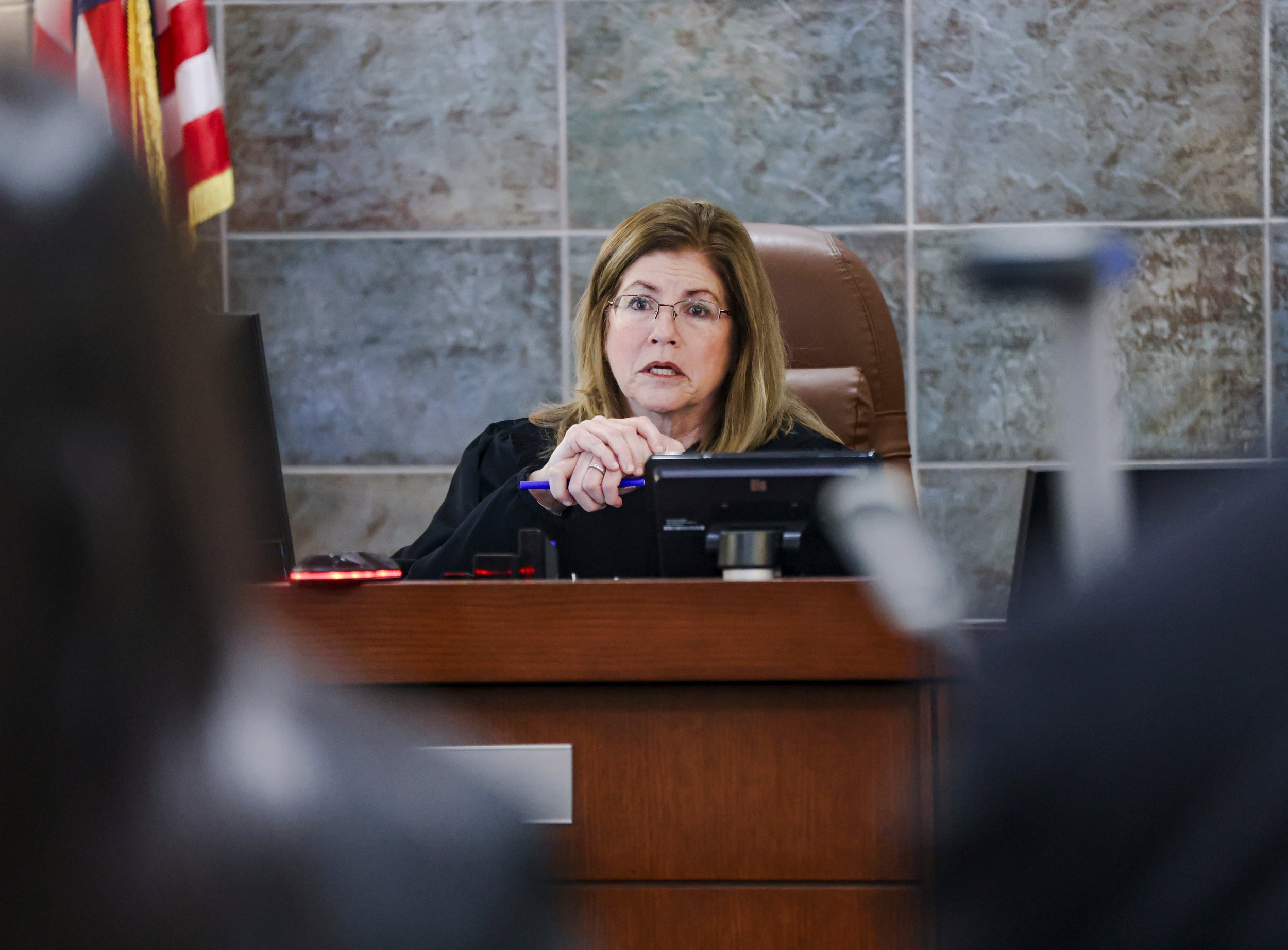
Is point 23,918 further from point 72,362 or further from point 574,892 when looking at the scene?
point 574,892

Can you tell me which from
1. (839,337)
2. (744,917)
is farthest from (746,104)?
(744,917)

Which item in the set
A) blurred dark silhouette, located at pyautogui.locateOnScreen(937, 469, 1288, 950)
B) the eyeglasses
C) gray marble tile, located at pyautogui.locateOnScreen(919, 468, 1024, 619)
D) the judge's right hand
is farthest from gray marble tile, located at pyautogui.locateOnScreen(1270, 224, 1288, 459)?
blurred dark silhouette, located at pyautogui.locateOnScreen(937, 469, 1288, 950)

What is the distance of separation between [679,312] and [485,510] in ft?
1.83

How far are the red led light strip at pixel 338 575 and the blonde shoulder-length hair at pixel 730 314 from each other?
1.08 meters

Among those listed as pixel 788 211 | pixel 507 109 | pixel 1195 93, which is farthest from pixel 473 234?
pixel 1195 93

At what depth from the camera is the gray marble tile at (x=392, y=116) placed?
2.95 metres

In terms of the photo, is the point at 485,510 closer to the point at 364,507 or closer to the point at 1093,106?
the point at 364,507

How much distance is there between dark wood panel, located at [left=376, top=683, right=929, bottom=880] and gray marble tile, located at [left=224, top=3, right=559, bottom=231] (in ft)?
7.29

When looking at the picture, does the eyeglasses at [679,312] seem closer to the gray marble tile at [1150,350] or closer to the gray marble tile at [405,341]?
the gray marble tile at [405,341]

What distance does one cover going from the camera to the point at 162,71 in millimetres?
2732

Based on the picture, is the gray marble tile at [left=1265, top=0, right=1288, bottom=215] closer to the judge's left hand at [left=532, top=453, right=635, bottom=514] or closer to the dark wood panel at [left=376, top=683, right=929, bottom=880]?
the judge's left hand at [left=532, top=453, right=635, bottom=514]

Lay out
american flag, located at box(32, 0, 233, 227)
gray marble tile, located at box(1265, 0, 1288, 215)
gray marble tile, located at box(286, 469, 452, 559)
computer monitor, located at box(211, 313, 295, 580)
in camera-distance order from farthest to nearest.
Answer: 1. gray marble tile, located at box(286, 469, 452, 559)
2. gray marble tile, located at box(1265, 0, 1288, 215)
3. american flag, located at box(32, 0, 233, 227)
4. computer monitor, located at box(211, 313, 295, 580)

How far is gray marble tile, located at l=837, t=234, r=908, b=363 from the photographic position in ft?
9.57

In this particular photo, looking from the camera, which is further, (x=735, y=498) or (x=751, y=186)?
(x=751, y=186)
